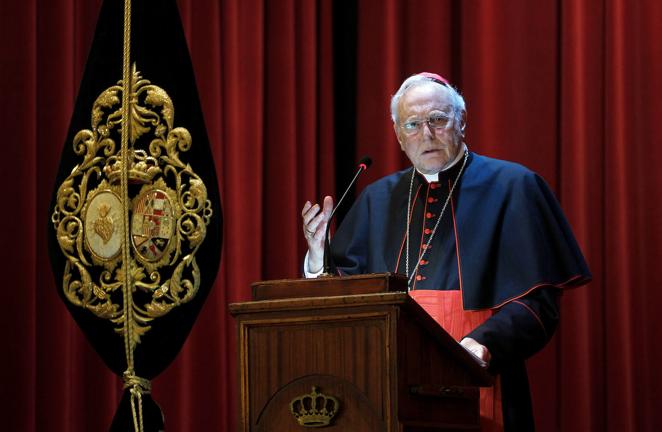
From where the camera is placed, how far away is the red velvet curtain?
4.02 metres

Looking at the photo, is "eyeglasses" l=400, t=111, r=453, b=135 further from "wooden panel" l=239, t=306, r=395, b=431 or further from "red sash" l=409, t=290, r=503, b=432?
"wooden panel" l=239, t=306, r=395, b=431

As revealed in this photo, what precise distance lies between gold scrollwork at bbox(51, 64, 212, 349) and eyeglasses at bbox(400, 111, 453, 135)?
817 mm

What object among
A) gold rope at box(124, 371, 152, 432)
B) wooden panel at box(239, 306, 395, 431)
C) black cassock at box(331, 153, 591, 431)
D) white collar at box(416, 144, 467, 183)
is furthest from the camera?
white collar at box(416, 144, 467, 183)

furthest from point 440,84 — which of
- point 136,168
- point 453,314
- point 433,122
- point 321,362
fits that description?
point 321,362

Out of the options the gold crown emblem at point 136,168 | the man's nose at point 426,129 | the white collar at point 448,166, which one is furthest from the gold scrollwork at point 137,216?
the white collar at point 448,166

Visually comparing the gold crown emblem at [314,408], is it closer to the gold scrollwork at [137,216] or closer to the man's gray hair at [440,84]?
the gold scrollwork at [137,216]

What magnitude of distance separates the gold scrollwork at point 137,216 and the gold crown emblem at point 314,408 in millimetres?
791

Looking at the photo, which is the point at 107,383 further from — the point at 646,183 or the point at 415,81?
the point at 646,183

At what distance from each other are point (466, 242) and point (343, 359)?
48.1 inches

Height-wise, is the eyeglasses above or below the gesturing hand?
above

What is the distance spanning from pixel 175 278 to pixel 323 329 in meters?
0.82

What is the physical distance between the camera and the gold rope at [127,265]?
297cm

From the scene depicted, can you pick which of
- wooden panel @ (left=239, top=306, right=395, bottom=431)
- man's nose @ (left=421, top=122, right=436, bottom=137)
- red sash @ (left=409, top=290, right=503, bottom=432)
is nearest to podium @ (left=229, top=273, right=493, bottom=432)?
wooden panel @ (left=239, top=306, right=395, bottom=431)

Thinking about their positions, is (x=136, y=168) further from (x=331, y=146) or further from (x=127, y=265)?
(x=331, y=146)
